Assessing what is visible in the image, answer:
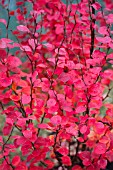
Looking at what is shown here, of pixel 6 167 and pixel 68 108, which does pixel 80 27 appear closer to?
pixel 68 108

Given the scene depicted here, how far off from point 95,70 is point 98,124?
1.14 feet

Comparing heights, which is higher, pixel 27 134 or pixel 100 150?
pixel 27 134

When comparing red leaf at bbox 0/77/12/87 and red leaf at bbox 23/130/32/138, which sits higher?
red leaf at bbox 0/77/12/87

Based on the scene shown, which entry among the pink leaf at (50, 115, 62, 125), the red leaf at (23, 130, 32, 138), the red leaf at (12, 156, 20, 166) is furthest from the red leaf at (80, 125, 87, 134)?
the red leaf at (12, 156, 20, 166)

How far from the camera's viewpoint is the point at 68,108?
1.69m

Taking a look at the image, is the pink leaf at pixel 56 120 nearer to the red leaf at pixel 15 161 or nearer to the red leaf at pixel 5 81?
the red leaf at pixel 5 81

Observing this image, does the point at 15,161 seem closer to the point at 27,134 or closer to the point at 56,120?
the point at 27,134

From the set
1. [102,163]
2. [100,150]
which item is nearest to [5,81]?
[100,150]

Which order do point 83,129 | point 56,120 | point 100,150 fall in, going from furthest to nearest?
point 100,150 < point 83,129 < point 56,120

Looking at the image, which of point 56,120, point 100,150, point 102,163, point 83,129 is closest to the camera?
point 56,120

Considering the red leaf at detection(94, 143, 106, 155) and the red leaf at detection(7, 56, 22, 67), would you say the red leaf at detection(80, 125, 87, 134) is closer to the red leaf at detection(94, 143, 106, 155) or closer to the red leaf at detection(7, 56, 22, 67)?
the red leaf at detection(94, 143, 106, 155)

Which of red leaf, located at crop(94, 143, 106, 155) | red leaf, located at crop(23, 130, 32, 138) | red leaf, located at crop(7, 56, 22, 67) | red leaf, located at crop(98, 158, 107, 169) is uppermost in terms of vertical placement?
red leaf, located at crop(7, 56, 22, 67)

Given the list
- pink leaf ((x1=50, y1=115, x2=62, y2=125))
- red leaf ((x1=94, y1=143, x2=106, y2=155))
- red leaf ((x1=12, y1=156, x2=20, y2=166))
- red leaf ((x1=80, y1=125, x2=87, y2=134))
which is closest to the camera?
pink leaf ((x1=50, y1=115, x2=62, y2=125))

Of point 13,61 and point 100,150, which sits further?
point 100,150
